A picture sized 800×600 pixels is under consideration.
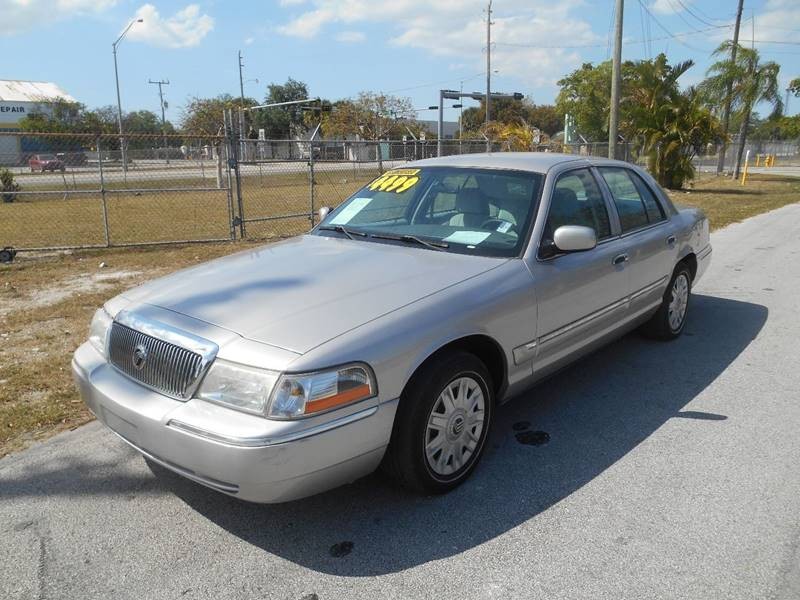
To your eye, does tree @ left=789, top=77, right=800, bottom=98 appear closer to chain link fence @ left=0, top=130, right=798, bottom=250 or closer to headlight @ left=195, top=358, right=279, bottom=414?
chain link fence @ left=0, top=130, right=798, bottom=250

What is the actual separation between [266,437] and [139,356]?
2.88 feet

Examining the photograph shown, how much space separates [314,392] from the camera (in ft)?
8.46

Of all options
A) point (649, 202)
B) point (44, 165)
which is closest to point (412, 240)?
point (649, 202)

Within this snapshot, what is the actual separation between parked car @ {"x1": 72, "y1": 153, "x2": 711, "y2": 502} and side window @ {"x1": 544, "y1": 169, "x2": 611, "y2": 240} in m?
0.01

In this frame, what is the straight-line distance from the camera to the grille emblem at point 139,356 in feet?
9.68

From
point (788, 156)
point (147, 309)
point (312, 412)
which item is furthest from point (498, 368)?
point (788, 156)

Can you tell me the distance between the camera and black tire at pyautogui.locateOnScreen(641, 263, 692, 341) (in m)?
5.33

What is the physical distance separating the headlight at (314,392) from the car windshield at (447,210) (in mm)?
1335

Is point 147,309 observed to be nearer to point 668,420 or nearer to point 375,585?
point 375,585

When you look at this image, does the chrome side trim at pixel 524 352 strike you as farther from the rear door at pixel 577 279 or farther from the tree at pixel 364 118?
the tree at pixel 364 118

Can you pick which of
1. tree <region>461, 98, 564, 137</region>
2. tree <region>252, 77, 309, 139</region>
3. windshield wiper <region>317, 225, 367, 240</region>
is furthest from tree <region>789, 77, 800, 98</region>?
windshield wiper <region>317, 225, 367, 240</region>

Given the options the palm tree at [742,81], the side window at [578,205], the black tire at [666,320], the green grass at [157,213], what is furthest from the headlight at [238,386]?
the palm tree at [742,81]

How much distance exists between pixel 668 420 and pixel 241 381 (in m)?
2.74

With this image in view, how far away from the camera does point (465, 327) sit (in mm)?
3109
